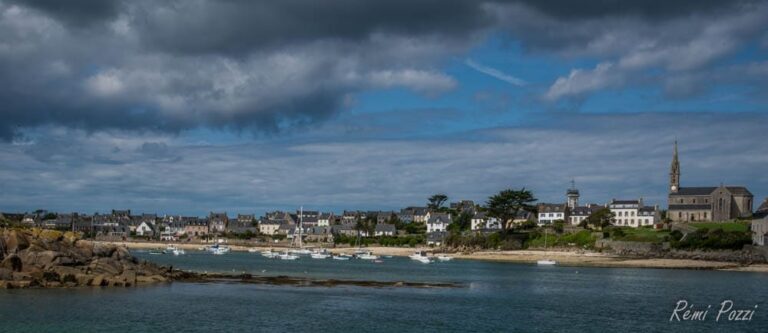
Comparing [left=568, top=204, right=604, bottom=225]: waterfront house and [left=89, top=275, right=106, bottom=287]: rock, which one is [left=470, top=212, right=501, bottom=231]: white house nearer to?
[left=568, top=204, right=604, bottom=225]: waterfront house

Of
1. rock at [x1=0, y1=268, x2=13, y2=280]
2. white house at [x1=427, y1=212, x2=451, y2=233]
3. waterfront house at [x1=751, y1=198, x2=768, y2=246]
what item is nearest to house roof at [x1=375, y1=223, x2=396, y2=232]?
white house at [x1=427, y1=212, x2=451, y2=233]

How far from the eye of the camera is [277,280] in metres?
64.7

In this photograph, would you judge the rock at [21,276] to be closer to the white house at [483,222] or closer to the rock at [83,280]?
the rock at [83,280]

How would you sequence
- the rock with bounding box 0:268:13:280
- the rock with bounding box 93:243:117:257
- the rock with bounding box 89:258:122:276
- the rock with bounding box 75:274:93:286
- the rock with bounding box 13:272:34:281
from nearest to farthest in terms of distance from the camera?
1. the rock with bounding box 0:268:13:280
2. the rock with bounding box 13:272:34:281
3. the rock with bounding box 75:274:93:286
4. the rock with bounding box 89:258:122:276
5. the rock with bounding box 93:243:117:257

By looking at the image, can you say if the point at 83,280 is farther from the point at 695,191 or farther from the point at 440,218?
the point at 440,218

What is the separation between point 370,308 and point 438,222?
419 feet

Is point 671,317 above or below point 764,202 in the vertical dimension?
below

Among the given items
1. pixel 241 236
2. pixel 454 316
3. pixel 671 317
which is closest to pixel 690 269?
pixel 671 317

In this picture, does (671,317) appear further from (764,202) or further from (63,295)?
(764,202)

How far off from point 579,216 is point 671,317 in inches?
4316

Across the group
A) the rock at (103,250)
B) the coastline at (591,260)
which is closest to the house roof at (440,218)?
the coastline at (591,260)

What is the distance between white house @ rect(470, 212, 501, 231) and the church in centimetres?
3213

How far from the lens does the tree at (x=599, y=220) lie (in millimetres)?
135562
